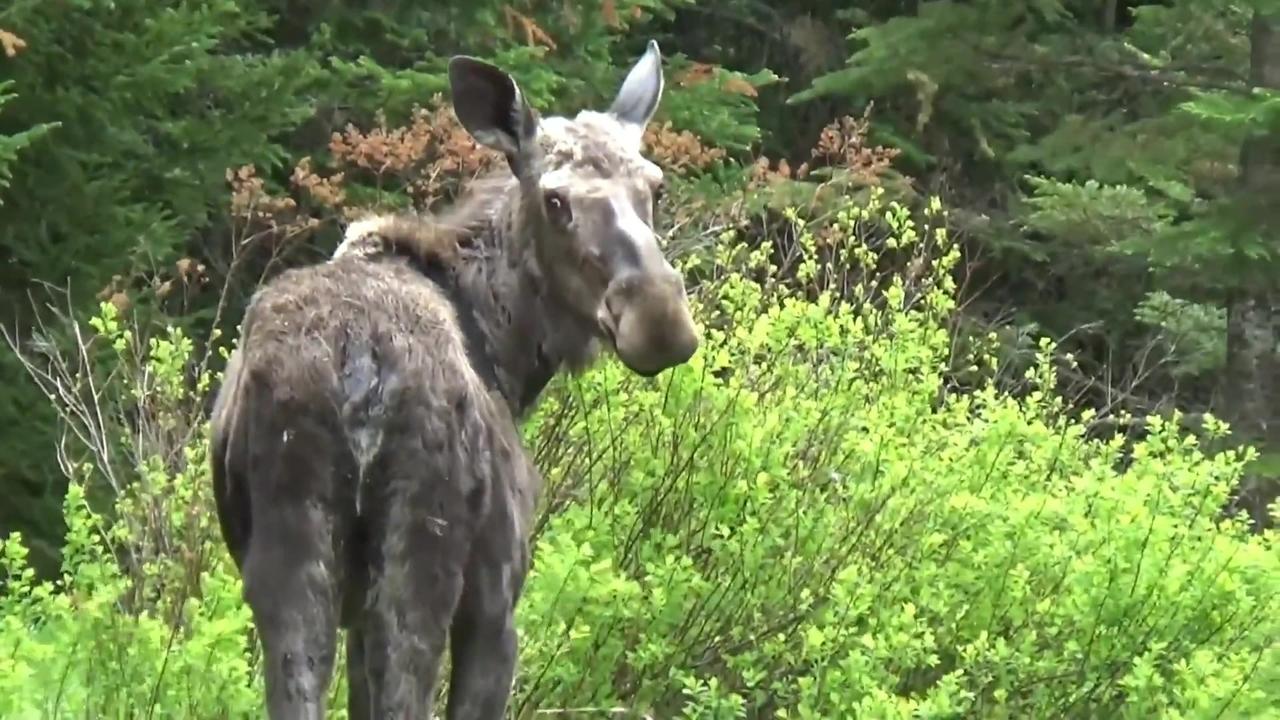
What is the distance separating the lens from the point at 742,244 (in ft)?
28.1

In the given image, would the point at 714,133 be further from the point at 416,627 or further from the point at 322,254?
the point at 416,627

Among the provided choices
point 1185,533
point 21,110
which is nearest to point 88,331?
point 21,110

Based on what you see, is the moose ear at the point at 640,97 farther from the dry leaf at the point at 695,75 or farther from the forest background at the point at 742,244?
the dry leaf at the point at 695,75

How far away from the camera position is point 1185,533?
6.84 meters

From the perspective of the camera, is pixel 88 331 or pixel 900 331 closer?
pixel 900 331

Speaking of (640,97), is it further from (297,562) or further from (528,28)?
(528,28)

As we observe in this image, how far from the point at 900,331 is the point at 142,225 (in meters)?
5.58

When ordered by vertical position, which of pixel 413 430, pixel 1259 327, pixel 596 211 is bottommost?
pixel 1259 327

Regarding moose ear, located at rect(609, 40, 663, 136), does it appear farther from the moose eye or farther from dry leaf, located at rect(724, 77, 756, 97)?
dry leaf, located at rect(724, 77, 756, 97)

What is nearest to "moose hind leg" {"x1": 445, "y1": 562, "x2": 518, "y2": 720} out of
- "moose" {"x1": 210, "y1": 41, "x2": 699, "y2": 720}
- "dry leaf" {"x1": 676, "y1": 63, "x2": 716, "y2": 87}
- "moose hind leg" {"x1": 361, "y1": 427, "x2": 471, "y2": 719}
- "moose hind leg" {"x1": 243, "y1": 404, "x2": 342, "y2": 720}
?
"moose" {"x1": 210, "y1": 41, "x2": 699, "y2": 720}

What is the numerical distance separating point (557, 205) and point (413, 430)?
75 cm

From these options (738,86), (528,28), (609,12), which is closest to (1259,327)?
(738,86)

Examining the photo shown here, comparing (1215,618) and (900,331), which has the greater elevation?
(900,331)

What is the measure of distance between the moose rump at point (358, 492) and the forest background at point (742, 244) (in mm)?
2343
